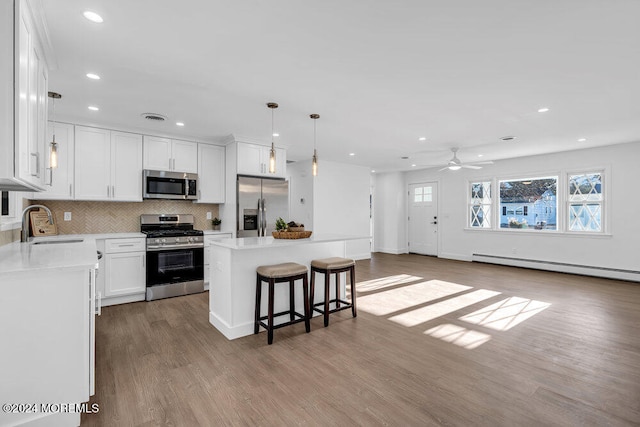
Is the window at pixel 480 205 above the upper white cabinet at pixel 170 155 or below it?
below

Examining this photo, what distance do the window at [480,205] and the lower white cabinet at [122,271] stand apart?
24.1ft

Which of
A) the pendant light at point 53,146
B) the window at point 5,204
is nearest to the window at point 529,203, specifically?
the pendant light at point 53,146

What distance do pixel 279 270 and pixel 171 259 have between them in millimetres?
2362

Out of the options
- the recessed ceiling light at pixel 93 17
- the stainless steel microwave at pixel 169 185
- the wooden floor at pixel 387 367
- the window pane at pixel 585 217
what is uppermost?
the recessed ceiling light at pixel 93 17

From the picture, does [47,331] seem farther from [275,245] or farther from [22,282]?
[275,245]

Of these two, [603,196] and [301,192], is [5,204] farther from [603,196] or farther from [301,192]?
[603,196]

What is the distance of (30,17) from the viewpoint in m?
1.88

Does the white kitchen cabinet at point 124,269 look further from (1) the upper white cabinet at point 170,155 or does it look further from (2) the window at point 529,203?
(2) the window at point 529,203

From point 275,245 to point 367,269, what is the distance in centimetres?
406

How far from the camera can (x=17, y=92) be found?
5.51 ft

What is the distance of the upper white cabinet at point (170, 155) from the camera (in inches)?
188

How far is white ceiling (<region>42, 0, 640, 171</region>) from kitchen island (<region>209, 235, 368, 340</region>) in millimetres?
1613

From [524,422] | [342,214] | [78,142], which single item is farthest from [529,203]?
[78,142]

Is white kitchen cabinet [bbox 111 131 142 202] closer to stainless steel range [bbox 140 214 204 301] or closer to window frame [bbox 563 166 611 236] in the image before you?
stainless steel range [bbox 140 214 204 301]
